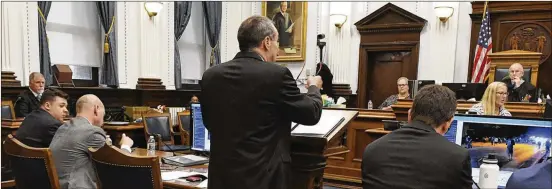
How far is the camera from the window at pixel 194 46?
8438mm

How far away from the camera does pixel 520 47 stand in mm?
6660

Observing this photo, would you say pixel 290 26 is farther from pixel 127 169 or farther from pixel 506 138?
pixel 127 169

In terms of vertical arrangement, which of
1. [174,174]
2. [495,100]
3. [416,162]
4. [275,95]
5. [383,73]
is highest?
[383,73]

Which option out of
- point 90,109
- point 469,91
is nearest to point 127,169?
point 90,109

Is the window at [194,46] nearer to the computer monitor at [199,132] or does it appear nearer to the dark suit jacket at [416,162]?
the computer monitor at [199,132]

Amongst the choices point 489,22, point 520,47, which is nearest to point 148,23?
point 489,22

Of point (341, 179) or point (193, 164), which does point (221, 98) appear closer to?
point (193, 164)

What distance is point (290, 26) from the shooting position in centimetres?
881

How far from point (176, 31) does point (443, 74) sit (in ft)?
16.2

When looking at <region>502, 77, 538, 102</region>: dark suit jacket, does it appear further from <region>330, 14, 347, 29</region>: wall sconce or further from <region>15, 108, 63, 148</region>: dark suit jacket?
<region>15, 108, 63, 148</region>: dark suit jacket

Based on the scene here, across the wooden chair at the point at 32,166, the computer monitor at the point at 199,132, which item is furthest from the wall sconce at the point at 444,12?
the wooden chair at the point at 32,166

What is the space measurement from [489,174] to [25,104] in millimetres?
4947

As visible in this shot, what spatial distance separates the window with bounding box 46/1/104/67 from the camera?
6.32m

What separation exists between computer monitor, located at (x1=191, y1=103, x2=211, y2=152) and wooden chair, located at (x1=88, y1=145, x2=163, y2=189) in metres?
0.70
